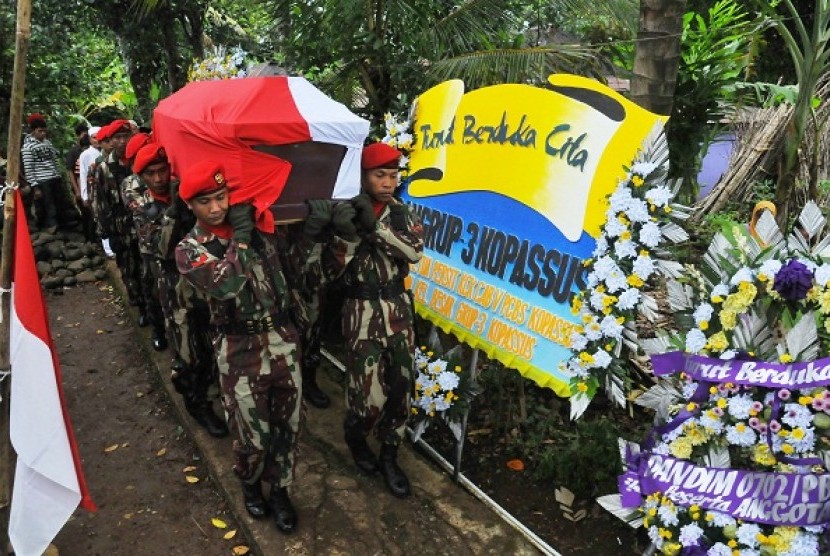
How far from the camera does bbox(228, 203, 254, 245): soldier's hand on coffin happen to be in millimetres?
2912

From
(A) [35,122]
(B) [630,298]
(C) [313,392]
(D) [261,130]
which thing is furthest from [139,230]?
(A) [35,122]

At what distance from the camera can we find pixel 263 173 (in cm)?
315

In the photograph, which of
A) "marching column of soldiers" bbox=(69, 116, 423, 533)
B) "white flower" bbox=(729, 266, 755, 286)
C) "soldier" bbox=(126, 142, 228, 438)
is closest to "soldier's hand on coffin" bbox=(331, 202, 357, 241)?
"marching column of soldiers" bbox=(69, 116, 423, 533)

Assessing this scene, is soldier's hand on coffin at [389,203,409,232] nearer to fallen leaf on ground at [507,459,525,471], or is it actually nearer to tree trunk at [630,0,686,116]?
tree trunk at [630,0,686,116]

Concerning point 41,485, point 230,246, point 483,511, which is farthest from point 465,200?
point 41,485

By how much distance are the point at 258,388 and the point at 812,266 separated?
91.6 inches

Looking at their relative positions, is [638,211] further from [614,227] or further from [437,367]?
[437,367]

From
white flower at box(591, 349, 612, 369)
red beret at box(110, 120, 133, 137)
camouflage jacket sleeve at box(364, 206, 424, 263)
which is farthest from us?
red beret at box(110, 120, 133, 137)

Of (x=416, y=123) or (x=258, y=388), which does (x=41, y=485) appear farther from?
(x=416, y=123)

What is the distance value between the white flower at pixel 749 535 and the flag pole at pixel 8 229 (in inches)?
119

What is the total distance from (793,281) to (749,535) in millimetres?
976

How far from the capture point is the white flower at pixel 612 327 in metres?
2.81

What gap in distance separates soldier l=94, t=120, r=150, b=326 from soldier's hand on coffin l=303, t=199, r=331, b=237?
8.71 feet

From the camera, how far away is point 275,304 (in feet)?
10.1
